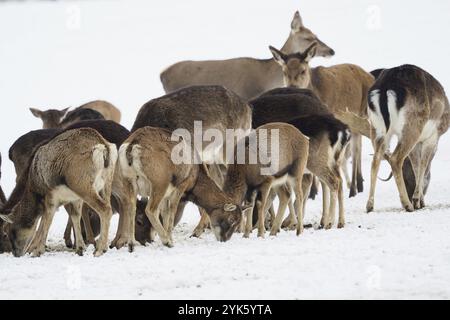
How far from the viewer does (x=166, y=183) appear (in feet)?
40.1

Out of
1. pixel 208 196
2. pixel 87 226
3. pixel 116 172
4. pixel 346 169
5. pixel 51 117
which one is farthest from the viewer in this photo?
pixel 346 169

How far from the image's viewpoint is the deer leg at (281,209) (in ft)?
43.2

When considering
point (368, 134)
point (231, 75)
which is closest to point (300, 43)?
point (231, 75)

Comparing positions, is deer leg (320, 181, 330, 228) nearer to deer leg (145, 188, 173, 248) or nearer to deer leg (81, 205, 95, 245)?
deer leg (145, 188, 173, 248)

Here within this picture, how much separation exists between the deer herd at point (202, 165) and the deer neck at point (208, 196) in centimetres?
1

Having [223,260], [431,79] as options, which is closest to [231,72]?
[431,79]

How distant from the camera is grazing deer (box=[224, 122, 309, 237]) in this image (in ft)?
42.7

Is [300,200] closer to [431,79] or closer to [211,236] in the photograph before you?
[211,236]

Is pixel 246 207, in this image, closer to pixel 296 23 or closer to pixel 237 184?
pixel 237 184

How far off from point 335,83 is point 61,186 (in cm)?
961

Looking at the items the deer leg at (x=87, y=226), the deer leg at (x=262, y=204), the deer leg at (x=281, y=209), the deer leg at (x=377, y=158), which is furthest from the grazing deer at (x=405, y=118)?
the deer leg at (x=87, y=226)

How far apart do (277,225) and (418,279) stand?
4.24 meters

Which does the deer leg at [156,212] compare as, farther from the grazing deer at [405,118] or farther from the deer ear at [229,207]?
the grazing deer at [405,118]

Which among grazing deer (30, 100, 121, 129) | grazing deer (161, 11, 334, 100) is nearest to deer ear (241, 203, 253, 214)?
grazing deer (30, 100, 121, 129)
